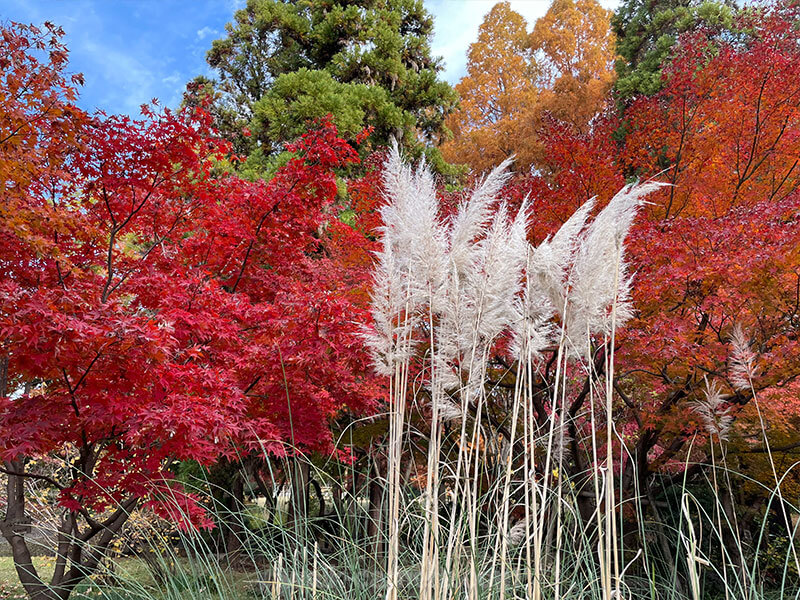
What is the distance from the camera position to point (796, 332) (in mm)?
3654

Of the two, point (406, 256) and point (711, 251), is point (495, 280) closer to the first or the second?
point (406, 256)

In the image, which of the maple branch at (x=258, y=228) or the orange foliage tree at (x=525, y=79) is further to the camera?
the orange foliage tree at (x=525, y=79)

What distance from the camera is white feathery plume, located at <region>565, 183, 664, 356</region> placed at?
5.26 ft

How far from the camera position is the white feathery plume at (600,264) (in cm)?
160

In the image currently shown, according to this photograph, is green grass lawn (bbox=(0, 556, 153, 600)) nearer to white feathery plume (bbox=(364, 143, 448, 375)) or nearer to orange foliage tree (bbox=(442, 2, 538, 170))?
white feathery plume (bbox=(364, 143, 448, 375))

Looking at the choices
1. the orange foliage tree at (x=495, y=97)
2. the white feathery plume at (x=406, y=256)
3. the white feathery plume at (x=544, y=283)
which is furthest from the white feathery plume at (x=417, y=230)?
the orange foliage tree at (x=495, y=97)

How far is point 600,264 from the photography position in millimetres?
1651

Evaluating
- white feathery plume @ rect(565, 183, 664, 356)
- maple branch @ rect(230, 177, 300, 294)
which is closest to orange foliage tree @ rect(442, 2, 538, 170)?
maple branch @ rect(230, 177, 300, 294)

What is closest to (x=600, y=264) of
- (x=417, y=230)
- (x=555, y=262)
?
(x=555, y=262)

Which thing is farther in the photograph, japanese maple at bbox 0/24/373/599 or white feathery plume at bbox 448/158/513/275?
japanese maple at bbox 0/24/373/599

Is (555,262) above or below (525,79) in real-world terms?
below

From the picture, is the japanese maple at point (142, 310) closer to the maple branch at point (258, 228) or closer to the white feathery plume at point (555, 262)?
the maple branch at point (258, 228)

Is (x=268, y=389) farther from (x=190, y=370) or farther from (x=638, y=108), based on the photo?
(x=638, y=108)

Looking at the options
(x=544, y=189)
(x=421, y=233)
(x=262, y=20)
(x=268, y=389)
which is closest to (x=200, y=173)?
(x=268, y=389)
